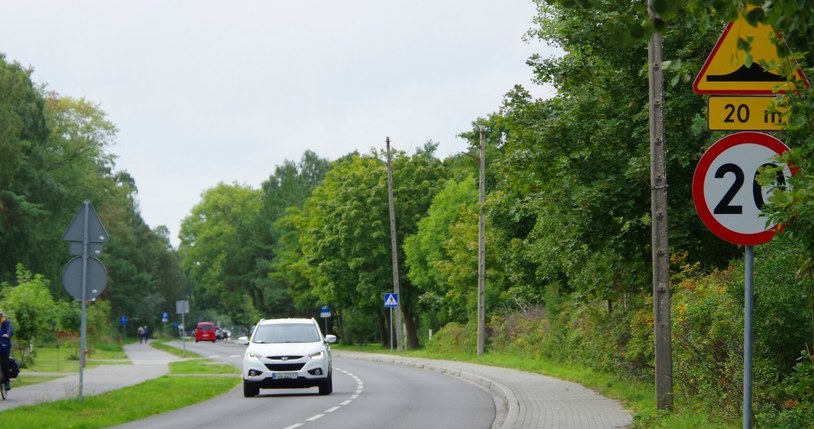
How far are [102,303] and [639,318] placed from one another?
52.3m

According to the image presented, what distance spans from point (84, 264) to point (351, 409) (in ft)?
17.6

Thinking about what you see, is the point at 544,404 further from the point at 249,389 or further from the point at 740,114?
the point at 740,114

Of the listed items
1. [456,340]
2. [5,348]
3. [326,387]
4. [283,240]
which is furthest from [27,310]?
[283,240]

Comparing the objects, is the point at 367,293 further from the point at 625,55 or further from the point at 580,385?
the point at 625,55

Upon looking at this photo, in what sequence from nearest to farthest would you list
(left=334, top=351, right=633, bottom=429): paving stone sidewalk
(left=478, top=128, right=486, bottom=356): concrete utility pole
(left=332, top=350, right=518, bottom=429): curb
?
(left=334, top=351, right=633, bottom=429): paving stone sidewalk → (left=332, top=350, right=518, bottom=429): curb → (left=478, top=128, right=486, bottom=356): concrete utility pole

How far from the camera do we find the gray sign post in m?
19.1

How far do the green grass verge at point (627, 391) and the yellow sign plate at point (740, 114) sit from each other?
5.44m

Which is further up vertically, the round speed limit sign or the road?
the round speed limit sign

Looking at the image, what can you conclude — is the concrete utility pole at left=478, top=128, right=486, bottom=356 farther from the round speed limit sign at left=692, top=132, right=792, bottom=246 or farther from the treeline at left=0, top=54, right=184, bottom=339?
the round speed limit sign at left=692, top=132, right=792, bottom=246

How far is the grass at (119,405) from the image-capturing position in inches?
680

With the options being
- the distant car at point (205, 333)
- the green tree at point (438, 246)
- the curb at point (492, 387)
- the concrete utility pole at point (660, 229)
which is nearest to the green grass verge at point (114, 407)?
the curb at point (492, 387)

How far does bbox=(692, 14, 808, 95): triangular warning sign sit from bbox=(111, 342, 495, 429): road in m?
10.5

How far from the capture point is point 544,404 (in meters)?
20.5

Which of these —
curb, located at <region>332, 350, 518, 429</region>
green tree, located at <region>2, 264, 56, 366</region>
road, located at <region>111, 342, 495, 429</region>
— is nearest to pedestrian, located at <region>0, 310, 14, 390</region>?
road, located at <region>111, 342, 495, 429</region>
